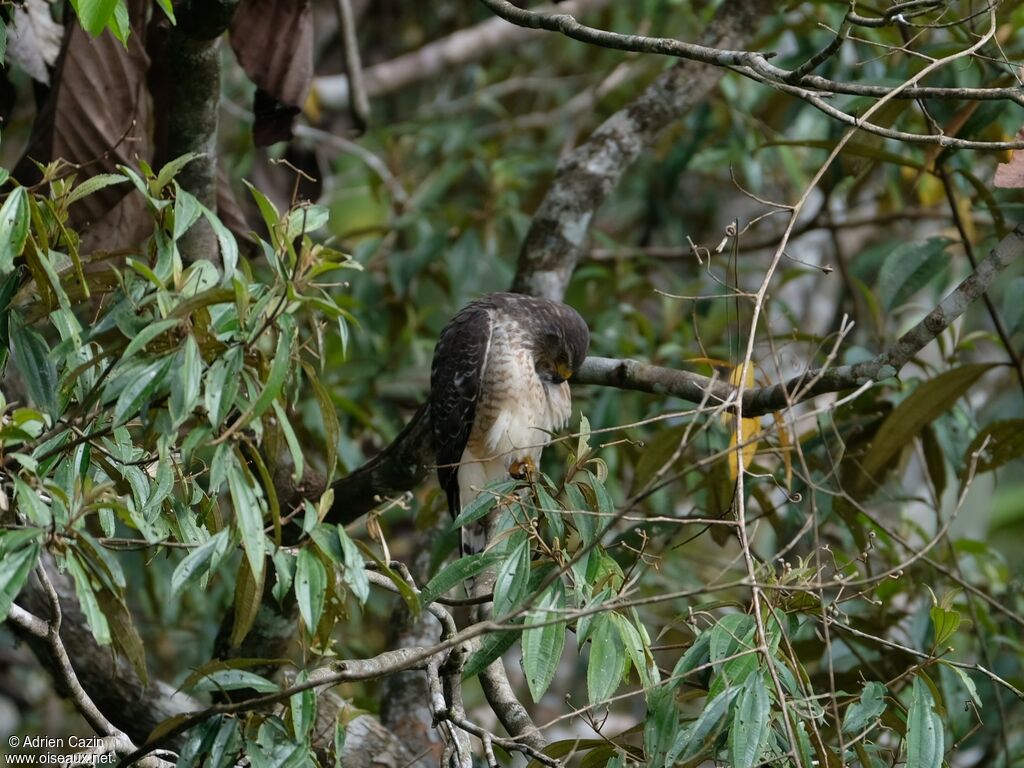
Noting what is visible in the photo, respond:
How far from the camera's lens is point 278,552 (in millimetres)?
1855

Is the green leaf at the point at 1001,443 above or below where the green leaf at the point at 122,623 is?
below

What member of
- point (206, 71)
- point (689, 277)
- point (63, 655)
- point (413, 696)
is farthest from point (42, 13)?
point (689, 277)

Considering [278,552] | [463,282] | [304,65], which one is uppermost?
[304,65]

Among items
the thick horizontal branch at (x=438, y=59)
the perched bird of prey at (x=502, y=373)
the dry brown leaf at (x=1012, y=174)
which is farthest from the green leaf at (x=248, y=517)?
the thick horizontal branch at (x=438, y=59)

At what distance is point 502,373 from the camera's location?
3.55m

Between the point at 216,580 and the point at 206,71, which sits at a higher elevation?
the point at 206,71

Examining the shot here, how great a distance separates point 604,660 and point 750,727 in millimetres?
299

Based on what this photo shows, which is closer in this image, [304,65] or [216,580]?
[304,65]

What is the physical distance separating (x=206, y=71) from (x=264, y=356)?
1460 millimetres

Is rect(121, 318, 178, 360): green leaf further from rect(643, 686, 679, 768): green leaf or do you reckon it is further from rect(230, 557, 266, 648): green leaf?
rect(643, 686, 679, 768): green leaf

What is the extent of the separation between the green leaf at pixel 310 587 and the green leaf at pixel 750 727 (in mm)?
707

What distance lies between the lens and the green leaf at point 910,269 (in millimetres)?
3715

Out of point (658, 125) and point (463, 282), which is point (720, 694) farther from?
point (463, 282)

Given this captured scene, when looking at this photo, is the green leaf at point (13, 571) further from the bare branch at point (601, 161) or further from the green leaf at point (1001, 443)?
the green leaf at point (1001, 443)
